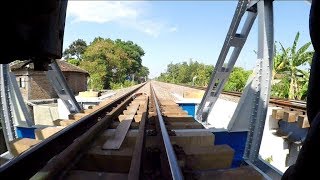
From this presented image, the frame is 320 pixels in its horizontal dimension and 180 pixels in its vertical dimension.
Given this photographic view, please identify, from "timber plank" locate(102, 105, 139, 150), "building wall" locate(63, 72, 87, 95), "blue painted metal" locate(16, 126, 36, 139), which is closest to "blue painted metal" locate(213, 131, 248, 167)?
"timber plank" locate(102, 105, 139, 150)

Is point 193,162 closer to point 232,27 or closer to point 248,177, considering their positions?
point 248,177

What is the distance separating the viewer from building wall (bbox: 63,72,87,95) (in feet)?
128

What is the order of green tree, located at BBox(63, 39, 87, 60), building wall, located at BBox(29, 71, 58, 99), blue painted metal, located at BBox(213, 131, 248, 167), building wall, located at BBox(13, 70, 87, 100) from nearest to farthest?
blue painted metal, located at BBox(213, 131, 248, 167), building wall, located at BBox(13, 70, 87, 100), building wall, located at BBox(29, 71, 58, 99), green tree, located at BBox(63, 39, 87, 60)

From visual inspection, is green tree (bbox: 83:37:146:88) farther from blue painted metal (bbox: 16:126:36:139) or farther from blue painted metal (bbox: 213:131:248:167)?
blue painted metal (bbox: 213:131:248:167)

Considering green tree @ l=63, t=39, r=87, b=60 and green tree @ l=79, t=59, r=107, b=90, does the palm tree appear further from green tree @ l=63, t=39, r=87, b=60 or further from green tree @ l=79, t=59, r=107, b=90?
green tree @ l=63, t=39, r=87, b=60

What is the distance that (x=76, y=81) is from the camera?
41406 millimetres

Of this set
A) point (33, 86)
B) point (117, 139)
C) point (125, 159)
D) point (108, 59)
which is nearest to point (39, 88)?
point (33, 86)

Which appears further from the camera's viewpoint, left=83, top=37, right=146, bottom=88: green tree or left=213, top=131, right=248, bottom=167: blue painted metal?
left=83, top=37, right=146, bottom=88: green tree

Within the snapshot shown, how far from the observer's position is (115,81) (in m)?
55.9

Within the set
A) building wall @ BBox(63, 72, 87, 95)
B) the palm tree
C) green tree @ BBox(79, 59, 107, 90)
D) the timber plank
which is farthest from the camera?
green tree @ BBox(79, 59, 107, 90)

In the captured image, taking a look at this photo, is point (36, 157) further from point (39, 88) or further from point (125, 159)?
point (39, 88)

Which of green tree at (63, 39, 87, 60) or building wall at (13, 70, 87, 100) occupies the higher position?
green tree at (63, 39, 87, 60)

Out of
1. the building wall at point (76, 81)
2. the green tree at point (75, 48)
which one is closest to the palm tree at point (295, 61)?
the building wall at point (76, 81)

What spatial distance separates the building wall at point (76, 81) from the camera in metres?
39.1
